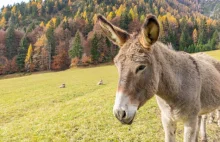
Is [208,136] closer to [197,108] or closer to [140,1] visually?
[197,108]

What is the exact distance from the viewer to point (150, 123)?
8875 mm

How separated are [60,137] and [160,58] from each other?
233 inches

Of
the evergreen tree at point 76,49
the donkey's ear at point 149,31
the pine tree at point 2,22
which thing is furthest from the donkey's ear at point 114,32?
the pine tree at point 2,22

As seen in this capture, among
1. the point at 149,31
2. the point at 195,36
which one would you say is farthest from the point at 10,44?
the point at 149,31

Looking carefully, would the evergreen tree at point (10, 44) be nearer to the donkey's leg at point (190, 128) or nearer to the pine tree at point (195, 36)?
the pine tree at point (195, 36)

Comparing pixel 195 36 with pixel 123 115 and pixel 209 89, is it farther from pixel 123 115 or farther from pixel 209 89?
pixel 123 115

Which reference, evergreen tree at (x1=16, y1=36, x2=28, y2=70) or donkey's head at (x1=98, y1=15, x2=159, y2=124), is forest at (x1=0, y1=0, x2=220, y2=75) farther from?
donkey's head at (x1=98, y1=15, x2=159, y2=124)

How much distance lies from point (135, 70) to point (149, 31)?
1.75 ft

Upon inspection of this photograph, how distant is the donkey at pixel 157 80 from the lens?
2.80 metres

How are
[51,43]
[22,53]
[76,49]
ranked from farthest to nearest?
1. [51,43]
2. [22,53]
3. [76,49]

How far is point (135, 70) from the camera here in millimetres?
2902

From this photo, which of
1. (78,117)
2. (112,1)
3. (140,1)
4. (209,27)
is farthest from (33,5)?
(78,117)

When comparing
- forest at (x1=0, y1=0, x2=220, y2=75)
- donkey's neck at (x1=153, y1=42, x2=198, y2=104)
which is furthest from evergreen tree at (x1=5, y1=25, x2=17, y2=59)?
donkey's neck at (x1=153, y1=42, x2=198, y2=104)

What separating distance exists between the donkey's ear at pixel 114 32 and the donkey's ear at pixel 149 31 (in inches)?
12.2
